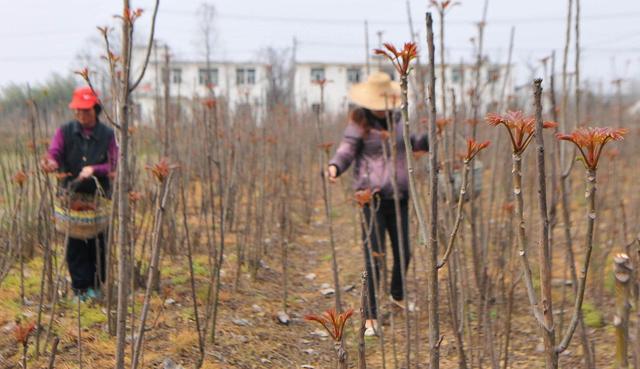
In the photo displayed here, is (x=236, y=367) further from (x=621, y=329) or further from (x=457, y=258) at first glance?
(x=621, y=329)

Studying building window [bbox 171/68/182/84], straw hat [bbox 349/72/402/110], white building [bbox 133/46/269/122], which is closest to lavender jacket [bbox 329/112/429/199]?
straw hat [bbox 349/72/402/110]

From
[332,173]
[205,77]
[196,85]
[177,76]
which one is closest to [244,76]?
[196,85]

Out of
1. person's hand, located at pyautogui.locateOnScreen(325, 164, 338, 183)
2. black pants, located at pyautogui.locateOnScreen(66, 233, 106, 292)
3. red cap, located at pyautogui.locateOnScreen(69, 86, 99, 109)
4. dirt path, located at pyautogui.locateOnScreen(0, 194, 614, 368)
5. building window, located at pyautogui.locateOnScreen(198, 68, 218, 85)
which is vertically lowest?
dirt path, located at pyautogui.locateOnScreen(0, 194, 614, 368)

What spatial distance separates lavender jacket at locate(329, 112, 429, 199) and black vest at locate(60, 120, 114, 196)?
109cm

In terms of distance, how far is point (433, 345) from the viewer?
89cm

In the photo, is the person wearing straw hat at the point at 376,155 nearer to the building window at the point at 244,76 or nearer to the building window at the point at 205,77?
the building window at the point at 205,77

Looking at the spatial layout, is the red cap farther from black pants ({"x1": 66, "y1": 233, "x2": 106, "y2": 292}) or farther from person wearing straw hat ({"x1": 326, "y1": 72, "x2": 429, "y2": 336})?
person wearing straw hat ({"x1": 326, "y1": 72, "x2": 429, "y2": 336})

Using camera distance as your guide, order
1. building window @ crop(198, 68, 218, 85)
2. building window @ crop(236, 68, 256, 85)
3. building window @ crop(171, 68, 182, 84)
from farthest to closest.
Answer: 1. building window @ crop(236, 68, 256, 85)
2. building window @ crop(171, 68, 182, 84)
3. building window @ crop(198, 68, 218, 85)

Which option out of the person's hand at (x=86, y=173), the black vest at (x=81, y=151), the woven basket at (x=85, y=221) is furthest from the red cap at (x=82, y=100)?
the woven basket at (x=85, y=221)

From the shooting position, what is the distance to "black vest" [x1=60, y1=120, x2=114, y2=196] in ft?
8.43

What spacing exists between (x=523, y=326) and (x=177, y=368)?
1646mm

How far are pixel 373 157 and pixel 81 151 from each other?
1384mm

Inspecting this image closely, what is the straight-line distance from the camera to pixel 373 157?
269 centimetres

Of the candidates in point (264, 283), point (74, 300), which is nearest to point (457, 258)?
point (74, 300)
